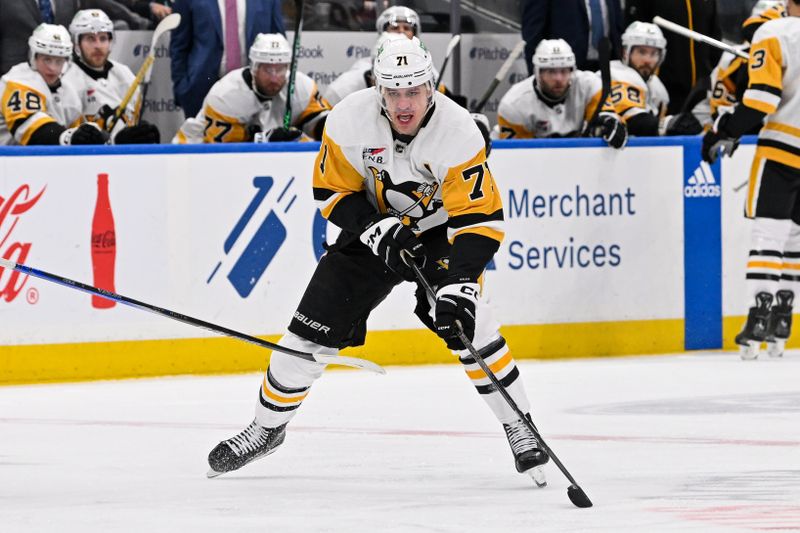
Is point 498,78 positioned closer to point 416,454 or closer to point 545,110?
point 545,110

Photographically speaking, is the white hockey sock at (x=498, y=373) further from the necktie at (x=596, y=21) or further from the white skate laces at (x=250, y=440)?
the necktie at (x=596, y=21)

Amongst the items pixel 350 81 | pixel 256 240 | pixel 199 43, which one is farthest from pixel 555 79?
pixel 256 240

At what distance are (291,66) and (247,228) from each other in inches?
47.7

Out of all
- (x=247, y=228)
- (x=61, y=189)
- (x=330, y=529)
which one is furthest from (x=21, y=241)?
(x=330, y=529)

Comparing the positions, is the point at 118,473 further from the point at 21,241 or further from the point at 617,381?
the point at 617,381

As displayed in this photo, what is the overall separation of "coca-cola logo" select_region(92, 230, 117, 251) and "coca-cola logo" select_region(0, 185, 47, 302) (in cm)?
26

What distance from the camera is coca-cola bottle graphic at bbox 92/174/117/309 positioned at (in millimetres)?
6477

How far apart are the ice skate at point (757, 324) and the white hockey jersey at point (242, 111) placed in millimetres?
2170

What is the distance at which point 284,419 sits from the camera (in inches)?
181

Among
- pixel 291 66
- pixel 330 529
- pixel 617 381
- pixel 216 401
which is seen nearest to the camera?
pixel 330 529

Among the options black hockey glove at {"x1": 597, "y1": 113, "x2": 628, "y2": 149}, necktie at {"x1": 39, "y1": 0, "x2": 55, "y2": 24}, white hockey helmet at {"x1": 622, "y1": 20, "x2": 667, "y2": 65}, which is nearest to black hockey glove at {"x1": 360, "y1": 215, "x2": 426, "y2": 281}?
black hockey glove at {"x1": 597, "y1": 113, "x2": 628, "y2": 149}

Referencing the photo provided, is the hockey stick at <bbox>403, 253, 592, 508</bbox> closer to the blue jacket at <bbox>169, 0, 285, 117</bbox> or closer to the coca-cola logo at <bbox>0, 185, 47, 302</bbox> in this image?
the coca-cola logo at <bbox>0, 185, 47, 302</bbox>

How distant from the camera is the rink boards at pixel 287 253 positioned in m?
6.43

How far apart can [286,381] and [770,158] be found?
329cm
